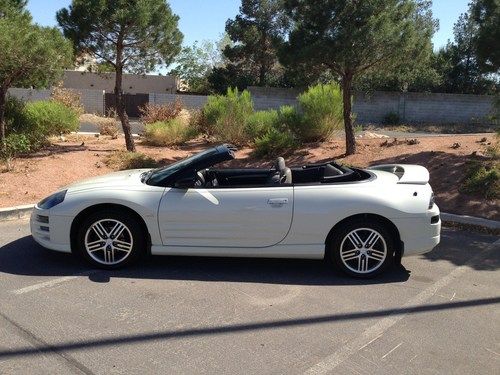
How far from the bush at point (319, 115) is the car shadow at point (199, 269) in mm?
7782

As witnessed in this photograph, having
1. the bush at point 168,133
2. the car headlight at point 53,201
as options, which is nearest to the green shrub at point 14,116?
the bush at point 168,133

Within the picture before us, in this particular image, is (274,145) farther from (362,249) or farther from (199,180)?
(362,249)

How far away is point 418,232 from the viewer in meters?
4.93

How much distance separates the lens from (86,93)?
28797 mm

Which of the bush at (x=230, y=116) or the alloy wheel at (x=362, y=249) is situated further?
A: the bush at (x=230, y=116)

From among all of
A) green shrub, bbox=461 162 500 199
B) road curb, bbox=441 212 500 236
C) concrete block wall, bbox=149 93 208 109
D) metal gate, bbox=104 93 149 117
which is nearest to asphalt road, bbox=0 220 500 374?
road curb, bbox=441 212 500 236

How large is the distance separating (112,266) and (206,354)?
1.92 metres

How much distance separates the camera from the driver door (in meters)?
4.92

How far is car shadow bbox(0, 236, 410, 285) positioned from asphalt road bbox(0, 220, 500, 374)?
20mm

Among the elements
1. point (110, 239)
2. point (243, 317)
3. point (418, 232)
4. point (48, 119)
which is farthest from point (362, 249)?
point (48, 119)

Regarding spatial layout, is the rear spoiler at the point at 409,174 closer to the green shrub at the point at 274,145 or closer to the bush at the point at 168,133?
the green shrub at the point at 274,145

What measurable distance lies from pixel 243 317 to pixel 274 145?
27.7 ft

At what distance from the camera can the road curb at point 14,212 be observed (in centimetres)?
722

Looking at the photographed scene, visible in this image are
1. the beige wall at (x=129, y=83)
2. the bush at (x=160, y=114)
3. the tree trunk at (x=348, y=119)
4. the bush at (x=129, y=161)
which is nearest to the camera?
the bush at (x=129, y=161)
